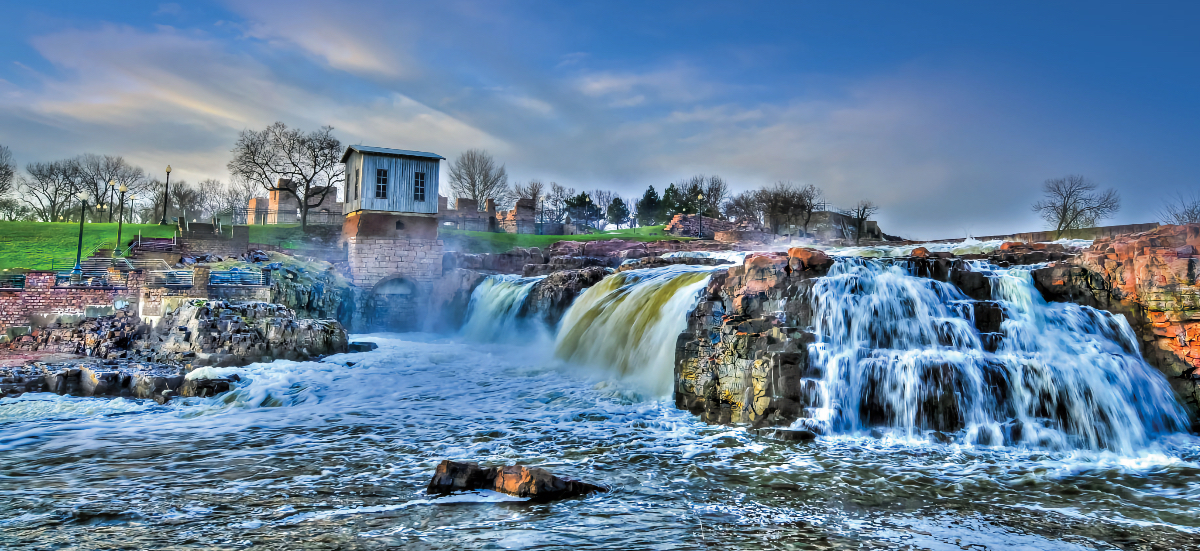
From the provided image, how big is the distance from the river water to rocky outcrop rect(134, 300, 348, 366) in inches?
151

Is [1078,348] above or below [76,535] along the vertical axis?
above

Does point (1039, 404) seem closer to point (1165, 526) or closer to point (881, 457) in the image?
point (881, 457)

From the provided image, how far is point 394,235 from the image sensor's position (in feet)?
96.3

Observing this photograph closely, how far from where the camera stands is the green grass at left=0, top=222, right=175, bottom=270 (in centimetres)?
3262

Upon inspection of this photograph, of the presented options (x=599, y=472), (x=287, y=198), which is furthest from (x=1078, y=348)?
(x=287, y=198)

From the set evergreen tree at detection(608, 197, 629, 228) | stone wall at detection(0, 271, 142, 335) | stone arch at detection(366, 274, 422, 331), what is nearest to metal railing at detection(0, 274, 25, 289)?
stone wall at detection(0, 271, 142, 335)

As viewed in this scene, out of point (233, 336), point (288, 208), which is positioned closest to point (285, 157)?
point (288, 208)

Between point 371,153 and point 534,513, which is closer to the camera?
point 534,513

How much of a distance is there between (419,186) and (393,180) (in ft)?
3.88

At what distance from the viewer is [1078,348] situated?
10.4 meters

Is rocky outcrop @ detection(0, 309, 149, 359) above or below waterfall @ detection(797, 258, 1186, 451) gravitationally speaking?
below

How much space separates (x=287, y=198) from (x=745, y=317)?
46549 millimetres

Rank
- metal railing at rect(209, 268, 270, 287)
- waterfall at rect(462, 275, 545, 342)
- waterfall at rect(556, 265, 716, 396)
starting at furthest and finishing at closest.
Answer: waterfall at rect(462, 275, 545, 342)
metal railing at rect(209, 268, 270, 287)
waterfall at rect(556, 265, 716, 396)

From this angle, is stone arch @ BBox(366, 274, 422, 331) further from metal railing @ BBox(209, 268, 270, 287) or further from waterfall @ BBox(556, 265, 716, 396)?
waterfall @ BBox(556, 265, 716, 396)
